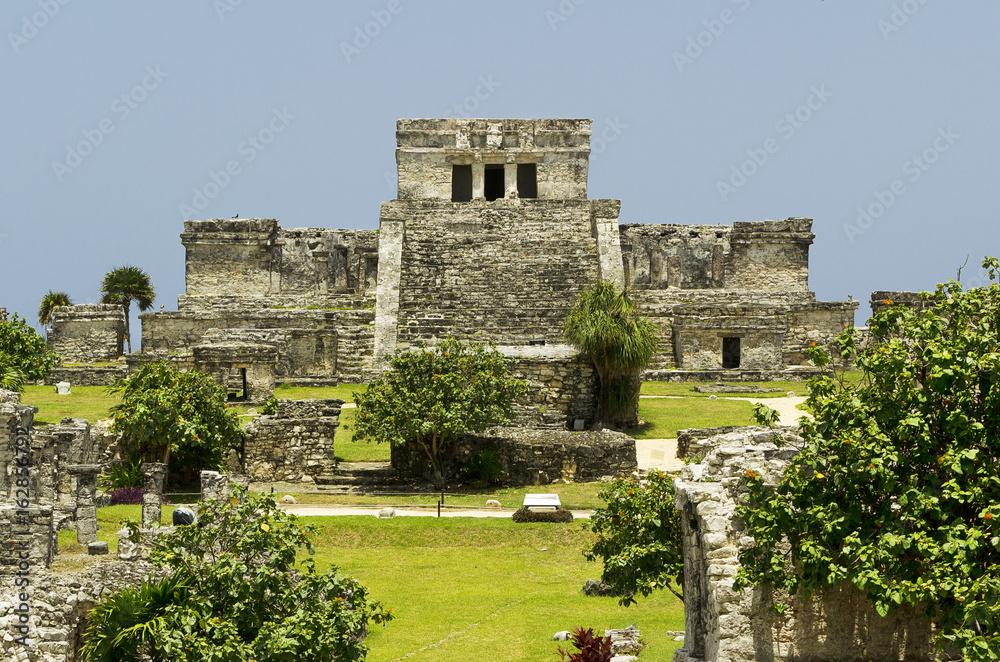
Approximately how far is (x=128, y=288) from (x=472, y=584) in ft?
99.7

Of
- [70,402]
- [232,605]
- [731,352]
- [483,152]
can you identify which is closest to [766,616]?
[232,605]

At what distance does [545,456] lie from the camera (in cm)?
2120

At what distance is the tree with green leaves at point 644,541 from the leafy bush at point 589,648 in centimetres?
44

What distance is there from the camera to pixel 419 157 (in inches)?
1548

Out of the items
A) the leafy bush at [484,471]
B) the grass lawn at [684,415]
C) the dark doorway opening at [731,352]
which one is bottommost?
the leafy bush at [484,471]

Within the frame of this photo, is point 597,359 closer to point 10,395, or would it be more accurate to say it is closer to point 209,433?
point 209,433

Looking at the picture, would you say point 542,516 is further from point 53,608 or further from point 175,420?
point 53,608

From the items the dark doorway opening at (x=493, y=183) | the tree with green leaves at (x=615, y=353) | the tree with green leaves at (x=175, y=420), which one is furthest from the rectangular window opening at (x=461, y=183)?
the tree with green leaves at (x=175, y=420)

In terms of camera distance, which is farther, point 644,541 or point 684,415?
point 684,415

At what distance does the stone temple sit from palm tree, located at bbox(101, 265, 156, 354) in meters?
3.66

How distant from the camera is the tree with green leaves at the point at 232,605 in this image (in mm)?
8938

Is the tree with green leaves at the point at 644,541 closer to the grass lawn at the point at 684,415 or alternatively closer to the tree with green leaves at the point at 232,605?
the tree with green leaves at the point at 232,605

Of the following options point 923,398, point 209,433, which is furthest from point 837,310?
point 923,398

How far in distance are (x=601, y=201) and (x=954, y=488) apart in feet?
90.1
